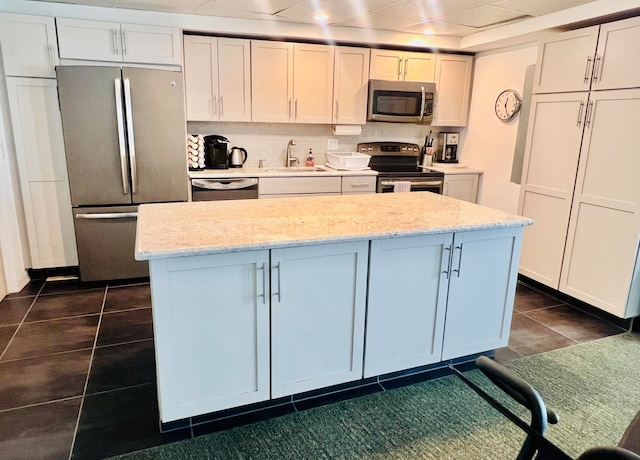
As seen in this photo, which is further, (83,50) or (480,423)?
(83,50)

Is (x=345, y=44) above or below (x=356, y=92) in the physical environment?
above

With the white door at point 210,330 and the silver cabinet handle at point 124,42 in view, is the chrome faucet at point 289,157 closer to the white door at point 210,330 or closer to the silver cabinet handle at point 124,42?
the silver cabinet handle at point 124,42

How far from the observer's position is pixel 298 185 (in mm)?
4262

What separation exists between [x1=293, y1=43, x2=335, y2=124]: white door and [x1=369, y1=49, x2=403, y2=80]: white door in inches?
18.8

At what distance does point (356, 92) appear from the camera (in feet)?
15.0

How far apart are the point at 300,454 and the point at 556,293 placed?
2871 mm

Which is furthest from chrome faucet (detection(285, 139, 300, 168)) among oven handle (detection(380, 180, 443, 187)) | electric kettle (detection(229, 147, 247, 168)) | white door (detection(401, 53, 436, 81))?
white door (detection(401, 53, 436, 81))

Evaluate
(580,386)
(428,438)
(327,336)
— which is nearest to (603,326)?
(580,386)

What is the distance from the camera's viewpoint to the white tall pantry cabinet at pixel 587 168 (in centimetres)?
300

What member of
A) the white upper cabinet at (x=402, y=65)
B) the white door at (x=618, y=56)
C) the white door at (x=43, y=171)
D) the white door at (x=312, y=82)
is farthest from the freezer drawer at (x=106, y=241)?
the white door at (x=618, y=56)

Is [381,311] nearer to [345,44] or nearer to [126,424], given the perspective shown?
[126,424]

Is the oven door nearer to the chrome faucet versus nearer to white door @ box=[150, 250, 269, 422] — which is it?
the chrome faucet

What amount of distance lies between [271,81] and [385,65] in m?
1.28

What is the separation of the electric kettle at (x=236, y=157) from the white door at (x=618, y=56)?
10.4 feet
